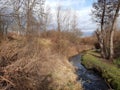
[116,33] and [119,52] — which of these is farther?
[116,33]

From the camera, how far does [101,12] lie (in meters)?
26.2

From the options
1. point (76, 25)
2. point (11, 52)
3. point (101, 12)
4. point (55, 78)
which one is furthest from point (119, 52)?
point (76, 25)

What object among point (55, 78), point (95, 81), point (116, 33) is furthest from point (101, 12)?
point (55, 78)

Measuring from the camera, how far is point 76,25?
6112cm

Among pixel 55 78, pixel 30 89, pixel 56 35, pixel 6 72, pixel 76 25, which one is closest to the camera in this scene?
pixel 6 72

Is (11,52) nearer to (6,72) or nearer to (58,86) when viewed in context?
(6,72)

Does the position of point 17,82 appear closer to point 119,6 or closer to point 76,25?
point 119,6

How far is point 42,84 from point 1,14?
11.6 feet

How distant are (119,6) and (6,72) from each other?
1707 cm

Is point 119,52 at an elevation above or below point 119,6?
below

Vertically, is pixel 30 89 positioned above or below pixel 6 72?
below

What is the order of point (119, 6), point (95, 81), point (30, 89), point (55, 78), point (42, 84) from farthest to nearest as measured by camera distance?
point (119, 6)
point (95, 81)
point (55, 78)
point (42, 84)
point (30, 89)

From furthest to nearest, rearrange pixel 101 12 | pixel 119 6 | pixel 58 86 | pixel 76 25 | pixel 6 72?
pixel 76 25
pixel 101 12
pixel 119 6
pixel 58 86
pixel 6 72

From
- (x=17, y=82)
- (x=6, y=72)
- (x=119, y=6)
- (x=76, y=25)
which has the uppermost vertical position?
(x=119, y=6)
